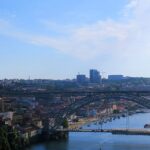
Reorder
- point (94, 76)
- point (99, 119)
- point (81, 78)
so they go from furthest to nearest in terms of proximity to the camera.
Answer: point (94, 76) → point (81, 78) → point (99, 119)

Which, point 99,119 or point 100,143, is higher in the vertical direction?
point 99,119

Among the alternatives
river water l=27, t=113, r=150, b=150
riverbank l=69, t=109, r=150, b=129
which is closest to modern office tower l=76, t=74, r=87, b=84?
riverbank l=69, t=109, r=150, b=129

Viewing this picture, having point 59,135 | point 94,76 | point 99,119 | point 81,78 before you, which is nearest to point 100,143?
point 59,135

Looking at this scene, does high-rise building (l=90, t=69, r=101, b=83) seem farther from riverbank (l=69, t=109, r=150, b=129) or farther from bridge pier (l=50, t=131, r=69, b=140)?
bridge pier (l=50, t=131, r=69, b=140)

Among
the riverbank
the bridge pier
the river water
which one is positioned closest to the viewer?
the river water

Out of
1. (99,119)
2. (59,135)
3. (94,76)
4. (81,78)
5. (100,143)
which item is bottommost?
(100,143)

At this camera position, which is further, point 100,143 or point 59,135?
point 59,135

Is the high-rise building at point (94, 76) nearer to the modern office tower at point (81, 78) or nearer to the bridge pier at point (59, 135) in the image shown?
the modern office tower at point (81, 78)

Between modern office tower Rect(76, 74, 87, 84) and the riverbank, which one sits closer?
the riverbank

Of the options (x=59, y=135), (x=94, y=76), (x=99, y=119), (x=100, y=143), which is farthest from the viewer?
(x=94, y=76)

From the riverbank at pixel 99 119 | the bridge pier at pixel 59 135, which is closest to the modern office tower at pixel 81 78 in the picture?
the riverbank at pixel 99 119

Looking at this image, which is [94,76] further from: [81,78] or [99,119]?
[99,119]
